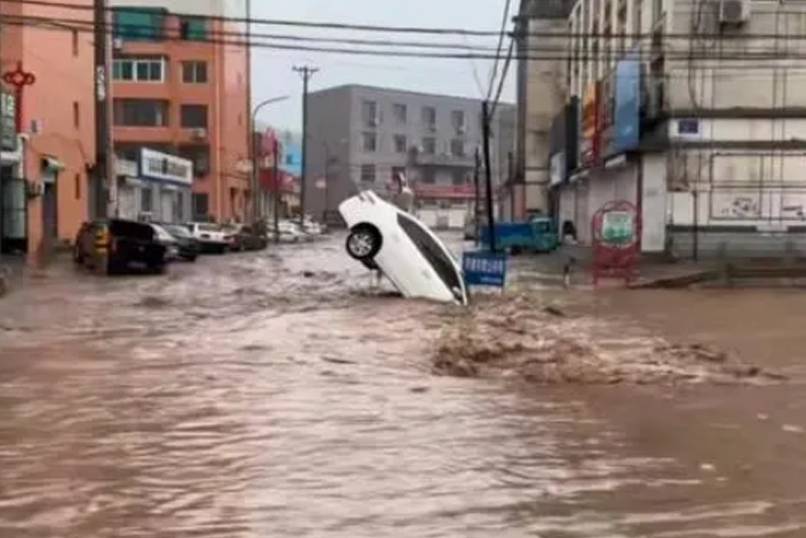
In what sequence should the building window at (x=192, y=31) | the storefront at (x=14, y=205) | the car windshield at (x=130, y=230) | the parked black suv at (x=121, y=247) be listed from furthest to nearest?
1. the building window at (x=192, y=31)
2. the storefront at (x=14, y=205)
3. the car windshield at (x=130, y=230)
4. the parked black suv at (x=121, y=247)

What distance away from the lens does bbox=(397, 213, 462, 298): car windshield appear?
78.6 ft

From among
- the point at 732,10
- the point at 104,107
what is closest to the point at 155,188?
the point at 104,107

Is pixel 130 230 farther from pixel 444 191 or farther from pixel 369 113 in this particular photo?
pixel 369 113

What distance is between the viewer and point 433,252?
24.3m

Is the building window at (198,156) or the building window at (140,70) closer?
the building window at (198,156)

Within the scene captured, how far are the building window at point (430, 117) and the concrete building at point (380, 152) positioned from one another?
11 cm

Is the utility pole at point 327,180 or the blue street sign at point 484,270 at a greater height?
the utility pole at point 327,180

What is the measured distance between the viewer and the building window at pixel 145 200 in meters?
69.0

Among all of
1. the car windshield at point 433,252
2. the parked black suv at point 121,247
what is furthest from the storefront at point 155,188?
the car windshield at point 433,252

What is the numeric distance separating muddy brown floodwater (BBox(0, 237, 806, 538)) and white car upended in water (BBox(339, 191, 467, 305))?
5.08 m

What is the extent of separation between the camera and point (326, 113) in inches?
5477

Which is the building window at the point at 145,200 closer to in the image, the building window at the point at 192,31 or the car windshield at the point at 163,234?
the building window at the point at 192,31

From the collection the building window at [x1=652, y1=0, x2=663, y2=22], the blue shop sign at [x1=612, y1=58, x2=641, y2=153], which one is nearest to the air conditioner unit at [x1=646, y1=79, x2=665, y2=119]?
the blue shop sign at [x1=612, y1=58, x2=641, y2=153]

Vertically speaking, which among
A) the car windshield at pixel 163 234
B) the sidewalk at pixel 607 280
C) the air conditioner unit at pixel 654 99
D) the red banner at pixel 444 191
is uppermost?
the air conditioner unit at pixel 654 99
